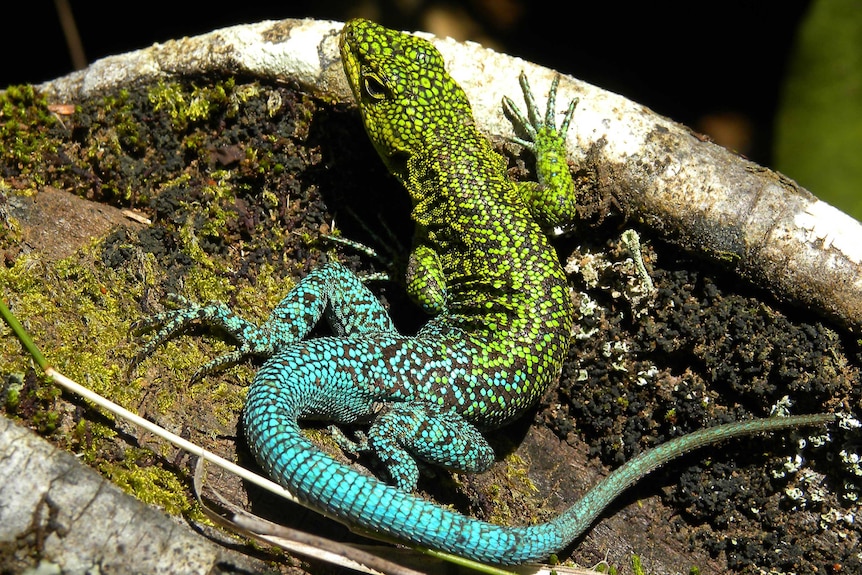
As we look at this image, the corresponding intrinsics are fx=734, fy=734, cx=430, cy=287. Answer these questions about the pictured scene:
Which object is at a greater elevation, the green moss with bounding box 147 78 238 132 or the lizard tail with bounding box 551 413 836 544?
the green moss with bounding box 147 78 238 132

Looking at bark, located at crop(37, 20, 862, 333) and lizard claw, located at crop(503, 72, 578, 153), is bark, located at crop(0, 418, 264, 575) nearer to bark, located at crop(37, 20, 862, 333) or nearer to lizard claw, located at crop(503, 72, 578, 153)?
bark, located at crop(37, 20, 862, 333)

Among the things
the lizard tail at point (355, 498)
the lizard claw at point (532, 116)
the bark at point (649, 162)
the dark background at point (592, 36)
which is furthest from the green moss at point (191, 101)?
the dark background at point (592, 36)

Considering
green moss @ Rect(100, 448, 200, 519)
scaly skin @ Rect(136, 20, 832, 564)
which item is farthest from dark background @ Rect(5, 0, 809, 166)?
green moss @ Rect(100, 448, 200, 519)

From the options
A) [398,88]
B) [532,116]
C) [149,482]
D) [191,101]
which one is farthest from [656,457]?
[191,101]

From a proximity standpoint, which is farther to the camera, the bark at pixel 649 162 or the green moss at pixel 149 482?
the bark at pixel 649 162

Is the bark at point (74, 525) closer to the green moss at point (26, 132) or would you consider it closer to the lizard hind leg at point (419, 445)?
the lizard hind leg at point (419, 445)

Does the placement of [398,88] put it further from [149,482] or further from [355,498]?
[149,482]
